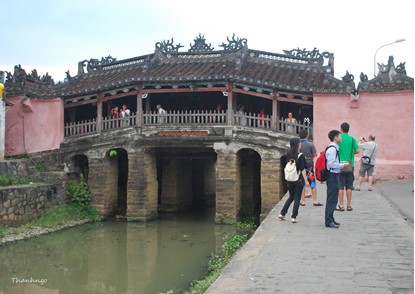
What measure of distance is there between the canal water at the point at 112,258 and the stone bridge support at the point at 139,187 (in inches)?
21.1

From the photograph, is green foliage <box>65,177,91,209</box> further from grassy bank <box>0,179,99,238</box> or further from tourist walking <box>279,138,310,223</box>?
tourist walking <box>279,138,310,223</box>

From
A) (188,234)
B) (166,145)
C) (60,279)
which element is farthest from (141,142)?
(60,279)

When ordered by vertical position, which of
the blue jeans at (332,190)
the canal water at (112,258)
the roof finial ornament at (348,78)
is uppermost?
the roof finial ornament at (348,78)

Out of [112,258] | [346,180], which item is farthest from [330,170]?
[112,258]

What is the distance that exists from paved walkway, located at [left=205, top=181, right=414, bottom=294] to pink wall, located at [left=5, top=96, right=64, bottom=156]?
1264 cm

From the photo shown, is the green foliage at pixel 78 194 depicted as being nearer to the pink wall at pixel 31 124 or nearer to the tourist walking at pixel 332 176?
the pink wall at pixel 31 124

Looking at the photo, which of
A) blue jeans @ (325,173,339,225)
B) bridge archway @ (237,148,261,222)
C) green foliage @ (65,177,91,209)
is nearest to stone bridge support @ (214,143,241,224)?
bridge archway @ (237,148,261,222)

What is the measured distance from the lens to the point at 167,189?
19.3 m

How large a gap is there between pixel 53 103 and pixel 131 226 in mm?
6418

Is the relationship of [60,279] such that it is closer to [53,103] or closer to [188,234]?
[188,234]

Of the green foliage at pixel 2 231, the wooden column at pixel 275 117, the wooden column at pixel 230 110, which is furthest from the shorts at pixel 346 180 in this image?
the green foliage at pixel 2 231

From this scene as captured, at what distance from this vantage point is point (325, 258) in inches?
215

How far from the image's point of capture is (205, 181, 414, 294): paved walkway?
4422 mm

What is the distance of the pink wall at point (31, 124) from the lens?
18.4m
